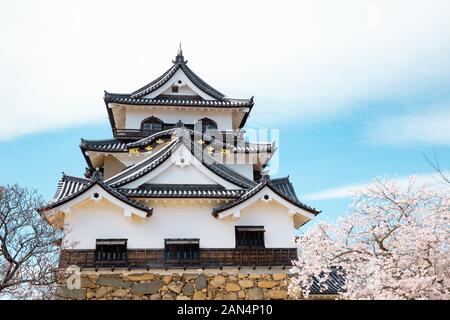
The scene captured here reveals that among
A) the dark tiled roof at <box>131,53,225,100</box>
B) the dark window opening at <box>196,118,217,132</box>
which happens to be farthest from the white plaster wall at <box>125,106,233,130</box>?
the dark tiled roof at <box>131,53,225,100</box>

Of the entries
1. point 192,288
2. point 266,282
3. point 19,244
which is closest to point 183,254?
point 192,288

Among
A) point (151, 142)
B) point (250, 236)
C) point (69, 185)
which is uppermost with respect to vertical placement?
point (151, 142)

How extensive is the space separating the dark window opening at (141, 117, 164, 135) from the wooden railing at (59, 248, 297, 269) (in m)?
7.94

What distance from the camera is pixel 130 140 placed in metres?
20.7

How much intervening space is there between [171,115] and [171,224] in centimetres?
779

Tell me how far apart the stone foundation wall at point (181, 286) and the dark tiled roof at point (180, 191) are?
8.53 feet

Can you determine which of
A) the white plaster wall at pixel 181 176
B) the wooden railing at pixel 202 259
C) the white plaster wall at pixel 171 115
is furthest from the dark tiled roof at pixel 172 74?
the wooden railing at pixel 202 259

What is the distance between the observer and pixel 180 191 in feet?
50.8

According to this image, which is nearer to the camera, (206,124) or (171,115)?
(171,115)

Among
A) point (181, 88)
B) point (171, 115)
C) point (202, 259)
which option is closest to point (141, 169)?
point (202, 259)

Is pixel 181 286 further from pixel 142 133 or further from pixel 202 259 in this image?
pixel 142 133

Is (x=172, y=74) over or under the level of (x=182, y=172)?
over

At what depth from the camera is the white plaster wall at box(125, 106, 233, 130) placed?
21.3 m

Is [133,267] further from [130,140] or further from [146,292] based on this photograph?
[130,140]
